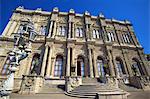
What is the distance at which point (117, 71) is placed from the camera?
54.0 feet

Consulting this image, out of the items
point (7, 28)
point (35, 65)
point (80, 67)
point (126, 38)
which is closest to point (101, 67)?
point (80, 67)

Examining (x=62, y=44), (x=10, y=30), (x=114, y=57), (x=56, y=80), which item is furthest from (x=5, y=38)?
(x=114, y=57)

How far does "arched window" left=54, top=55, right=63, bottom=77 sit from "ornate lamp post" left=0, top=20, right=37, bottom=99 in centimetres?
861

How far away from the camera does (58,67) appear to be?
16.1 m

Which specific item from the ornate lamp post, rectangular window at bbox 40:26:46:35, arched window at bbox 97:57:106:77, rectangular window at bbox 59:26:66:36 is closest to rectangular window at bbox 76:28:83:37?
rectangular window at bbox 59:26:66:36

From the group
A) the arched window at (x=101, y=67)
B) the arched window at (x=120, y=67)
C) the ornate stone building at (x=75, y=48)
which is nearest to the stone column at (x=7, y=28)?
the ornate stone building at (x=75, y=48)

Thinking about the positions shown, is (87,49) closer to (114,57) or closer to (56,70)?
(114,57)

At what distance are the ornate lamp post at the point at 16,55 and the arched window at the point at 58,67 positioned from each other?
28.2ft

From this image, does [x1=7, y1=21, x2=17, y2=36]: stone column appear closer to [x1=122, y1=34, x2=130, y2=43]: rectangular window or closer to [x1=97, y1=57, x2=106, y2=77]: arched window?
[x1=97, y1=57, x2=106, y2=77]: arched window

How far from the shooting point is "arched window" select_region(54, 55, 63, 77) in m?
15.5

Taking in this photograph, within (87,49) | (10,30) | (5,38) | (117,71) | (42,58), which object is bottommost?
(117,71)

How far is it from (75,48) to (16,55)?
11.5m

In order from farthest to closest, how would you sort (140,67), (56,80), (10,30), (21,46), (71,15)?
(71,15), (140,67), (10,30), (56,80), (21,46)

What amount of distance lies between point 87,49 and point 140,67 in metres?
9.07
